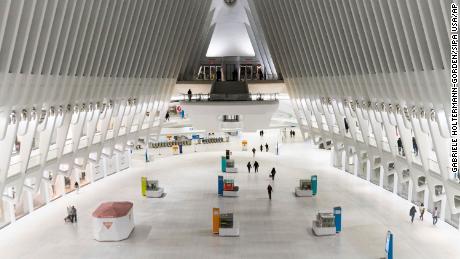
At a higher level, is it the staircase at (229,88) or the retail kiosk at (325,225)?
the staircase at (229,88)

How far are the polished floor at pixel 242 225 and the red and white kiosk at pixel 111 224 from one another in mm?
344

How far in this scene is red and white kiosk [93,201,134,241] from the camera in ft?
63.3

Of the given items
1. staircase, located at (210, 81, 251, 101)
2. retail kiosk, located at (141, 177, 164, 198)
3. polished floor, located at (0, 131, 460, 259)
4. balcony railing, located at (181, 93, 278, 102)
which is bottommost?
polished floor, located at (0, 131, 460, 259)

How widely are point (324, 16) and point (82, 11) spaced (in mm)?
11658

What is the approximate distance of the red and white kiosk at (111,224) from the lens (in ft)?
63.3

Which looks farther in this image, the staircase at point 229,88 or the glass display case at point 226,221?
the staircase at point 229,88

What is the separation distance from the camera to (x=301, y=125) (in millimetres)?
37938

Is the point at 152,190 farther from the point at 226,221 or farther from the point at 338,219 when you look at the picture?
the point at 338,219

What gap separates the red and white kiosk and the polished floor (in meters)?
0.34

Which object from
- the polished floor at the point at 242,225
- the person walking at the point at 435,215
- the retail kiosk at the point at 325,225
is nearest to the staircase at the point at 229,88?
the polished floor at the point at 242,225

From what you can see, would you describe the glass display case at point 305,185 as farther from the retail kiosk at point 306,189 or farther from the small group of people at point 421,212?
the small group of people at point 421,212

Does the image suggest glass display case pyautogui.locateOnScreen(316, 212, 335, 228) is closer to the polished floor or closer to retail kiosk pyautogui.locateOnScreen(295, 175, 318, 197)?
the polished floor

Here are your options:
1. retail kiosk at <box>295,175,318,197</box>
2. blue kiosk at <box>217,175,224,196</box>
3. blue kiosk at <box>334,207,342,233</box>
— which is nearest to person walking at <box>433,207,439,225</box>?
blue kiosk at <box>334,207,342,233</box>

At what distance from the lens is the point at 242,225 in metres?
21.5
